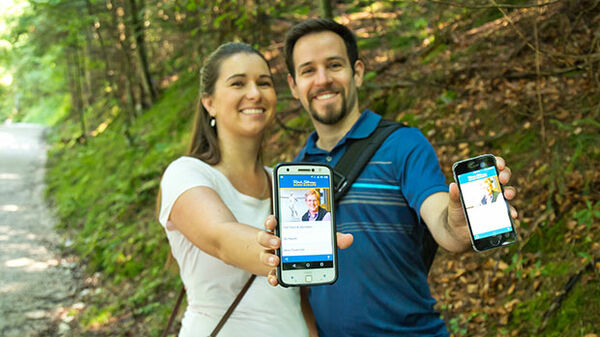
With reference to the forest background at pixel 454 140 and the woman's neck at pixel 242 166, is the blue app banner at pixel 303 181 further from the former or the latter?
the forest background at pixel 454 140

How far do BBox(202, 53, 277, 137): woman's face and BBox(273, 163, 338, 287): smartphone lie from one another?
92 centimetres

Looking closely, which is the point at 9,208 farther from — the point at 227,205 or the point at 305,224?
the point at 305,224

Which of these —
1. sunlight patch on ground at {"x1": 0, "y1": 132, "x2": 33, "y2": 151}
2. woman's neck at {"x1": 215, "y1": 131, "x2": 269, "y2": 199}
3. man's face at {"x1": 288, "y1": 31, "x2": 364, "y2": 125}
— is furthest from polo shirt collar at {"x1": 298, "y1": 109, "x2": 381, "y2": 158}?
sunlight patch on ground at {"x1": 0, "y1": 132, "x2": 33, "y2": 151}

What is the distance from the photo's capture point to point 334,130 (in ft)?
9.95

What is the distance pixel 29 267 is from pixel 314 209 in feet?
29.4

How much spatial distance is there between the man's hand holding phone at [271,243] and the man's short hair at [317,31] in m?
1.65

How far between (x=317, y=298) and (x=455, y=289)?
3068mm

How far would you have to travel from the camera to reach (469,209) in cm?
186

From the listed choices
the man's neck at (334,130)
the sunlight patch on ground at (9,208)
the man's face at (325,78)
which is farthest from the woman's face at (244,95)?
the sunlight patch on ground at (9,208)

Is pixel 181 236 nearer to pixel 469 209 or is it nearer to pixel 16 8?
pixel 469 209

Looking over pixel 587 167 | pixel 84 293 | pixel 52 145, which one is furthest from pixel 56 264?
pixel 52 145

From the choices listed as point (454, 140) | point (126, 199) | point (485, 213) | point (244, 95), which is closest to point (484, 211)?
point (485, 213)

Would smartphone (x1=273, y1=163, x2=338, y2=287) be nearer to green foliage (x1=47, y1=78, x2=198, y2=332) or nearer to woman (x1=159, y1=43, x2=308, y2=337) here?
woman (x1=159, y1=43, x2=308, y2=337)

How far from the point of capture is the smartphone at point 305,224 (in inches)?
75.1
